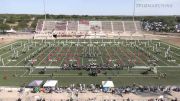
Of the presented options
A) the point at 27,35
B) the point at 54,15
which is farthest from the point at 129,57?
the point at 54,15

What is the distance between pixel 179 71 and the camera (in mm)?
52875

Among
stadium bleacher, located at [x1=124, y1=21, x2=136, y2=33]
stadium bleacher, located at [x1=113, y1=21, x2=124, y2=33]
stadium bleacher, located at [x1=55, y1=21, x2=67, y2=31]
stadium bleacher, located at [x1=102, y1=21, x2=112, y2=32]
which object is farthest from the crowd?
stadium bleacher, located at [x1=55, y1=21, x2=67, y2=31]

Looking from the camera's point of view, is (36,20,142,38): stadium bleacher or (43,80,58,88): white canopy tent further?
(36,20,142,38): stadium bleacher

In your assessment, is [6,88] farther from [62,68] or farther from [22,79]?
[62,68]

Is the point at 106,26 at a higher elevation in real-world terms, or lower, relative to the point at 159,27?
higher

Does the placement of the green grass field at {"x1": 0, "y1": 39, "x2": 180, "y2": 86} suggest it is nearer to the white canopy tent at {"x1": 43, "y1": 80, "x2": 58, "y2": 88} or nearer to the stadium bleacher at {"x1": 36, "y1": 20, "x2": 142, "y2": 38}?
the white canopy tent at {"x1": 43, "y1": 80, "x2": 58, "y2": 88}

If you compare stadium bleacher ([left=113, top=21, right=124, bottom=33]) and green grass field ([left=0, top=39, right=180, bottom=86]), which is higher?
stadium bleacher ([left=113, top=21, right=124, bottom=33])

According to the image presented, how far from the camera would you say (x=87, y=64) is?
56.8 m

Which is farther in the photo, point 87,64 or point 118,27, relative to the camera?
point 118,27

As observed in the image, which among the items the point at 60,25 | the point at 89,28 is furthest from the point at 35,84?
the point at 60,25

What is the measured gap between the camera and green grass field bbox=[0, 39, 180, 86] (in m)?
47.1

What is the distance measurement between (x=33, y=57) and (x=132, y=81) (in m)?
23.5

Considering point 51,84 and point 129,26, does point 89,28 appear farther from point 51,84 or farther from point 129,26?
point 51,84

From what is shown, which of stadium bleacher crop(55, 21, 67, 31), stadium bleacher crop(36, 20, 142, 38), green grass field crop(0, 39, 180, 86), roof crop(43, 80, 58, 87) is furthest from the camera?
stadium bleacher crop(55, 21, 67, 31)
